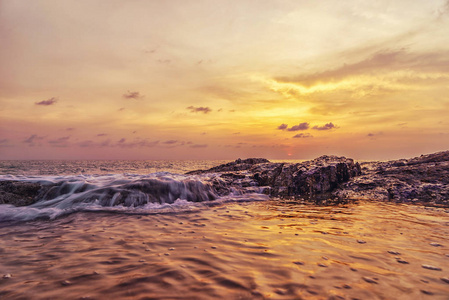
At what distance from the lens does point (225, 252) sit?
404 cm

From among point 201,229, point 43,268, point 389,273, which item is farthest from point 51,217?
point 389,273

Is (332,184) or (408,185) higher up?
(408,185)

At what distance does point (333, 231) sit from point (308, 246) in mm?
1213

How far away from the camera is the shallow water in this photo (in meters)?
2.86

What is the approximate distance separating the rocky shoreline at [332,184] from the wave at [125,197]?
0.36 m

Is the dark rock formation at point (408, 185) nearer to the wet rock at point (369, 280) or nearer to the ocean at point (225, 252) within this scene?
the ocean at point (225, 252)

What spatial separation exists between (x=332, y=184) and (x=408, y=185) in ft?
9.19

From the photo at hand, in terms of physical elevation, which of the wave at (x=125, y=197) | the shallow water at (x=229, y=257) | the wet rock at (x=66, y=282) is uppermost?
the wave at (x=125, y=197)

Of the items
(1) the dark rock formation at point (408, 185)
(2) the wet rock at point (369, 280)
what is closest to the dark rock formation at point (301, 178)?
(1) the dark rock formation at point (408, 185)

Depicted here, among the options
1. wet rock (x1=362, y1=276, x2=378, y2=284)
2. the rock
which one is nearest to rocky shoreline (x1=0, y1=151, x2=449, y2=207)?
the rock

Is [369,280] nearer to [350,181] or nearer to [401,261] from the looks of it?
[401,261]

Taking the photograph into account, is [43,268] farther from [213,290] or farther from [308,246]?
[308,246]

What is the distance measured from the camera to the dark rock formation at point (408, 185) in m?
8.55

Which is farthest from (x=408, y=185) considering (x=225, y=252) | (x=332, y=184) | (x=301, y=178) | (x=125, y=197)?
(x=125, y=197)
